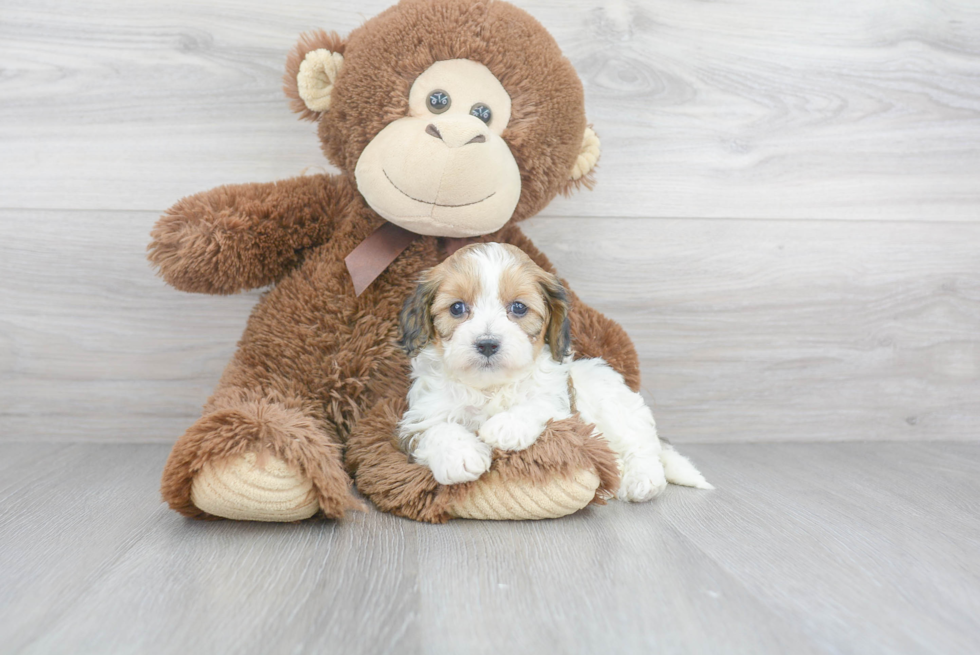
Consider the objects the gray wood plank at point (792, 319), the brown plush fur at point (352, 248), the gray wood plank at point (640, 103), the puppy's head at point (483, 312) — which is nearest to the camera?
the puppy's head at point (483, 312)

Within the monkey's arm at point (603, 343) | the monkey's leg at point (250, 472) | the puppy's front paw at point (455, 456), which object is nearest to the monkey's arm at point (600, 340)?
the monkey's arm at point (603, 343)

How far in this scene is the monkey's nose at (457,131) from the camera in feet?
4.18

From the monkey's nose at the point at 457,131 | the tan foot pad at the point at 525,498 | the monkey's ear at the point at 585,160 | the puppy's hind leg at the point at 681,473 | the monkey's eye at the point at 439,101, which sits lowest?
the puppy's hind leg at the point at 681,473

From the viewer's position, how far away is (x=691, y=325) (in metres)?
1.93

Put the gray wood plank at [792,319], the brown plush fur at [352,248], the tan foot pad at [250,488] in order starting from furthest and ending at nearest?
the gray wood plank at [792,319] < the brown plush fur at [352,248] < the tan foot pad at [250,488]

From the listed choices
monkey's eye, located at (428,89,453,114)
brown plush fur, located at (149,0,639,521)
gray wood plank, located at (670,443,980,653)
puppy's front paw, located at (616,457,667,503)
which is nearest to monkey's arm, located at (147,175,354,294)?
brown plush fur, located at (149,0,639,521)

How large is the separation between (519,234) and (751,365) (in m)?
0.80

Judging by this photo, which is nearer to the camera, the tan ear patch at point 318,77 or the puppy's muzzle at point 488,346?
the puppy's muzzle at point 488,346

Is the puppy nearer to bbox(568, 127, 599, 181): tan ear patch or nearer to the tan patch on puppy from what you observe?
the tan patch on puppy

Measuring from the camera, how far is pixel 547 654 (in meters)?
0.82

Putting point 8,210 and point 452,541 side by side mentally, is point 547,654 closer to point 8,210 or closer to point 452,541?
point 452,541

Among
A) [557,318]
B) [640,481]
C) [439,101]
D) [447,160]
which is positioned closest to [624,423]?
[640,481]

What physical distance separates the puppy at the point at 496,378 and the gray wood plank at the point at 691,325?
51 cm

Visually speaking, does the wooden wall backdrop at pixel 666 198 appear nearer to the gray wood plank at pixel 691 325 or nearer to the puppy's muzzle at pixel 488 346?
the gray wood plank at pixel 691 325
